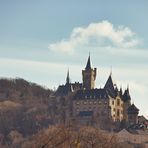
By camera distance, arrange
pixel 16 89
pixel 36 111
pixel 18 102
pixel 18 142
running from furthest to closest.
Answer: pixel 16 89
pixel 18 102
pixel 36 111
pixel 18 142

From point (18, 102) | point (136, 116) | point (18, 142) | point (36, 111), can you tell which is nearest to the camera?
point (18, 142)

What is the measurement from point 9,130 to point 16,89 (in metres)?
53.3

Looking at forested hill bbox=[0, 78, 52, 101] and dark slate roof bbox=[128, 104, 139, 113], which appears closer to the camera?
dark slate roof bbox=[128, 104, 139, 113]

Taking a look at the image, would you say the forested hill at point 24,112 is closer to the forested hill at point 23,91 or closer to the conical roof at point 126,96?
the forested hill at point 23,91

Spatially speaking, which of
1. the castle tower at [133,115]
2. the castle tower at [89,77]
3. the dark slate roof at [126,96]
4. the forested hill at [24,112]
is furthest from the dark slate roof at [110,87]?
the forested hill at [24,112]

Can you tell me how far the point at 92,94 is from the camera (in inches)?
5536

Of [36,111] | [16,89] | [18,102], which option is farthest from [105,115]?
[16,89]

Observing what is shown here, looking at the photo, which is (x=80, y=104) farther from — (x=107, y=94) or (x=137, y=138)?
(x=137, y=138)

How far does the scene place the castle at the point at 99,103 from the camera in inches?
5423

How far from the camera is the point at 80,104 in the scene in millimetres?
141500

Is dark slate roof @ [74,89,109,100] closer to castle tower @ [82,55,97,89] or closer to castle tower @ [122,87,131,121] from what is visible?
castle tower @ [82,55,97,89]

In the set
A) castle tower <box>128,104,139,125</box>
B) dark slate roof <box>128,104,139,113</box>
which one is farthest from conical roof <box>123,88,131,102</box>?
castle tower <box>128,104,139,125</box>

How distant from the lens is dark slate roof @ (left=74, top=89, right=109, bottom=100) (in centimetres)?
13962

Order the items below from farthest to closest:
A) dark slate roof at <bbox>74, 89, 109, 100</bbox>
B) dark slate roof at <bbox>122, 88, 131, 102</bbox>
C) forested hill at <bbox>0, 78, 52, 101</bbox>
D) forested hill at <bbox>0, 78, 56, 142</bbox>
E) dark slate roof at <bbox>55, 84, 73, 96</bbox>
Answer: forested hill at <bbox>0, 78, 52, 101</bbox>, dark slate roof at <bbox>122, 88, 131, 102</bbox>, dark slate roof at <bbox>55, 84, 73, 96</bbox>, dark slate roof at <bbox>74, 89, 109, 100</bbox>, forested hill at <bbox>0, 78, 56, 142</bbox>
